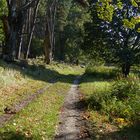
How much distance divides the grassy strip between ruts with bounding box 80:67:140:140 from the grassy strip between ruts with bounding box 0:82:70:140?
1.44m

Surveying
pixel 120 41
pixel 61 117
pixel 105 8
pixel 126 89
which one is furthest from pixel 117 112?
pixel 120 41

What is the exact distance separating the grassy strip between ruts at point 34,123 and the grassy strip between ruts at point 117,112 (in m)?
1.44

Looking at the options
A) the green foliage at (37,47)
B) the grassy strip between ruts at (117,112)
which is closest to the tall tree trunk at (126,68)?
the grassy strip between ruts at (117,112)

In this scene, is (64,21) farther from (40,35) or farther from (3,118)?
(3,118)

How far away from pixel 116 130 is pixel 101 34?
3557 cm

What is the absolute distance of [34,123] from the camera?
13.2m

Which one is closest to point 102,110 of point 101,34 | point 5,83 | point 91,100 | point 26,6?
point 91,100

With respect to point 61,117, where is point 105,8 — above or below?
above

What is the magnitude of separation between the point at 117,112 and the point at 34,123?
15.0ft

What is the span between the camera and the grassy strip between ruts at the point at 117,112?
13030 millimetres

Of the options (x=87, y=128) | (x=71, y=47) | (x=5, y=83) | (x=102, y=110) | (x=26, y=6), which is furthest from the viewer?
(x=71, y=47)

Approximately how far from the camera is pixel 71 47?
9469cm

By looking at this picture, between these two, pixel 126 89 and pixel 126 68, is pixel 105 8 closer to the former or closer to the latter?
pixel 126 89

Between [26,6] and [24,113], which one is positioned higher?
[26,6]
